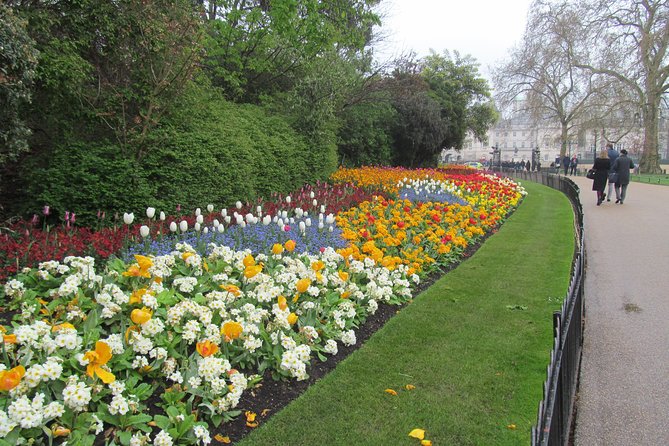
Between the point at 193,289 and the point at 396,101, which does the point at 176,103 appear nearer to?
the point at 193,289

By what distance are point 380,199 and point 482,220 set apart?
6.74 ft

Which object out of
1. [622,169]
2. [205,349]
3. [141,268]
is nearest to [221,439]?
[205,349]

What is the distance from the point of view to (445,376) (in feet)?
11.8

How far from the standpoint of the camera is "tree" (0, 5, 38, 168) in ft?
16.9

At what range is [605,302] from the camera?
5.72 m

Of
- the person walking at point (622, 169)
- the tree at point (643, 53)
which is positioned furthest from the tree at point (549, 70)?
the person walking at point (622, 169)

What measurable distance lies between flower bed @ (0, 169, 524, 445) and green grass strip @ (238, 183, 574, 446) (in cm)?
27

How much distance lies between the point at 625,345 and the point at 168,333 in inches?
153

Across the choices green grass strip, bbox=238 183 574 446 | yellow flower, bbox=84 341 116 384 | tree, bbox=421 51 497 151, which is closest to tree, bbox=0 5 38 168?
yellow flower, bbox=84 341 116 384

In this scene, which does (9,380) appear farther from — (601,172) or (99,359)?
(601,172)

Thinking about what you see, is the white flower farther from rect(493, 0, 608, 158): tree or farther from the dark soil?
rect(493, 0, 608, 158): tree

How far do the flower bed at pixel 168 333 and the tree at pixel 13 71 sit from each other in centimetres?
210

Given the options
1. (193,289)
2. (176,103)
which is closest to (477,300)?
Answer: (193,289)

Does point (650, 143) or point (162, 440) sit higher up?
point (650, 143)
